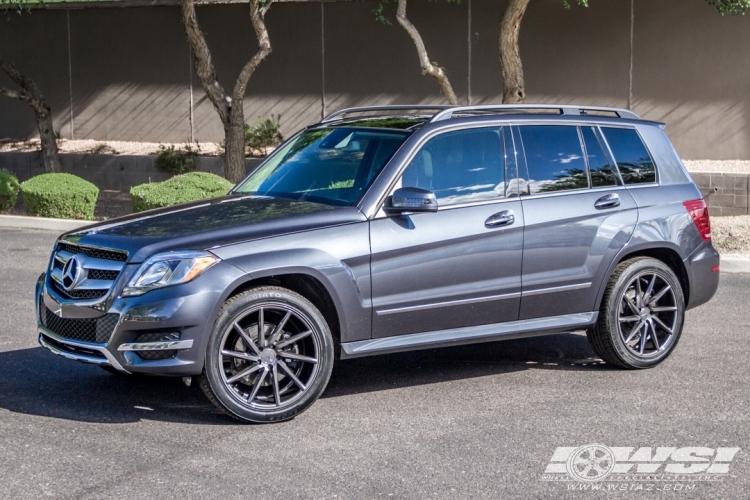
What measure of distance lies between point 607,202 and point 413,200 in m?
1.68

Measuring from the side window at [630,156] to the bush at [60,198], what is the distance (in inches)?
393

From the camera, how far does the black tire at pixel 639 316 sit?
7.05m

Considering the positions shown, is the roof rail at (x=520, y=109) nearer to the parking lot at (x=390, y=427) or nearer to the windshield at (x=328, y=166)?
the windshield at (x=328, y=166)

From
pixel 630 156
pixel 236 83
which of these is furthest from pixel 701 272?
pixel 236 83

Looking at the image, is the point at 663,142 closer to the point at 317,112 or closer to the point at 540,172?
the point at 540,172

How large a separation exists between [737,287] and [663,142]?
12.2 ft

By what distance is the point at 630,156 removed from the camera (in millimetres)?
7418

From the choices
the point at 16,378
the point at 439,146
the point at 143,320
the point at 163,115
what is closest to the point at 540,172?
the point at 439,146

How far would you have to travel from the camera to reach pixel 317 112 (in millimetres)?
20484

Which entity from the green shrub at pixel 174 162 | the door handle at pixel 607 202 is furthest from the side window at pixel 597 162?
the green shrub at pixel 174 162

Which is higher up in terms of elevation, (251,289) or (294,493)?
(251,289)

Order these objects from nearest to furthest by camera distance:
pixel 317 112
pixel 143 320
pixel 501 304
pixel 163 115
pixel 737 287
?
pixel 143 320 → pixel 501 304 → pixel 737 287 → pixel 317 112 → pixel 163 115

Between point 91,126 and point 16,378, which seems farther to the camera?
point 91,126

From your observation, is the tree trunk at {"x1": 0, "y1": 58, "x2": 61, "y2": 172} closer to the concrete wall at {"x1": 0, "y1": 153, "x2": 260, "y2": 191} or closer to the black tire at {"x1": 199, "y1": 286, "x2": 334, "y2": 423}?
the concrete wall at {"x1": 0, "y1": 153, "x2": 260, "y2": 191}
